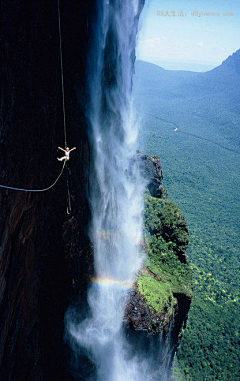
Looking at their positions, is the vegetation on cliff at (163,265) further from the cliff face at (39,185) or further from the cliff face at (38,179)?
the cliff face at (38,179)

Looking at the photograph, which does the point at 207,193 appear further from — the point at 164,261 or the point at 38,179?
the point at 38,179

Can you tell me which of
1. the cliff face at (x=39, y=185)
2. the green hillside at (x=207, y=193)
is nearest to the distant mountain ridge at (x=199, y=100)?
the green hillside at (x=207, y=193)

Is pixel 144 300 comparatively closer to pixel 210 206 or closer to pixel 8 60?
pixel 8 60

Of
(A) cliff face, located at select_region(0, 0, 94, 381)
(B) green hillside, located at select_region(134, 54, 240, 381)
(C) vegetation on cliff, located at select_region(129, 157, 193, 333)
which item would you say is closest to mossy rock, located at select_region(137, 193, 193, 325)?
(C) vegetation on cliff, located at select_region(129, 157, 193, 333)

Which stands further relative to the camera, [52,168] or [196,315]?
[196,315]

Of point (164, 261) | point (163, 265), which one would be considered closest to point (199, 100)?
point (164, 261)

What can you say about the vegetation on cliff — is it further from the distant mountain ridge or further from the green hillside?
the distant mountain ridge

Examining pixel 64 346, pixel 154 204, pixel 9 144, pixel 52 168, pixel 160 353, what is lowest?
pixel 160 353

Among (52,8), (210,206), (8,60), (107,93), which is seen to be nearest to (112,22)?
(107,93)
